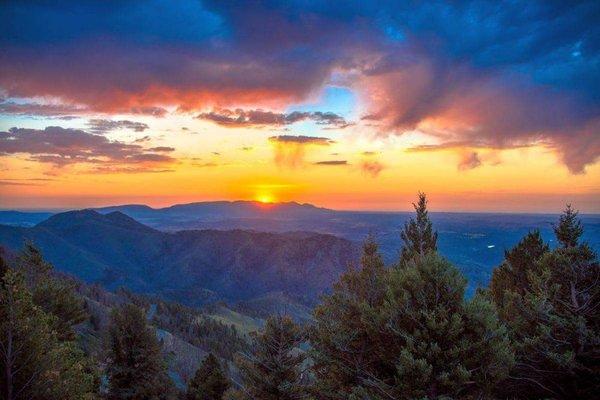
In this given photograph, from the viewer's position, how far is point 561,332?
15711mm

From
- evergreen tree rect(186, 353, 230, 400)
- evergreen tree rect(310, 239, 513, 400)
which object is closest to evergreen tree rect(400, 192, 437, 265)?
evergreen tree rect(310, 239, 513, 400)

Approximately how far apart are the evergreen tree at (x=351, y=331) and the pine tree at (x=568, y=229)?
39.6ft

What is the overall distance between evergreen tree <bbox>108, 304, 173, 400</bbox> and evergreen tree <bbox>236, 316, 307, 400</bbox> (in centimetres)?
1099

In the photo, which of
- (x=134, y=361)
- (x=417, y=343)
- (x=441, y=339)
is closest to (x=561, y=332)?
(x=441, y=339)

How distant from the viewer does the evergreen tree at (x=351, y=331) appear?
14.9 metres

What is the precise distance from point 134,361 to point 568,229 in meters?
27.8

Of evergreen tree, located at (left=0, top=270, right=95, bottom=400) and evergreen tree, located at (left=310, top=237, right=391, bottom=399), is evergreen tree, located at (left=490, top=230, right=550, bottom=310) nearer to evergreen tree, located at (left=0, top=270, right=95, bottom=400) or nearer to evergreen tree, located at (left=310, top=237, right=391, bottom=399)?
evergreen tree, located at (left=310, top=237, right=391, bottom=399)

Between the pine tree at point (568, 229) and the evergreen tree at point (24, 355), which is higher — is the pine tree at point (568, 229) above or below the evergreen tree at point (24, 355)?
above

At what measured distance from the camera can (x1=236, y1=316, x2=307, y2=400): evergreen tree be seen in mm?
16625

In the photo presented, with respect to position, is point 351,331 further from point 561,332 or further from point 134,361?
point 134,361

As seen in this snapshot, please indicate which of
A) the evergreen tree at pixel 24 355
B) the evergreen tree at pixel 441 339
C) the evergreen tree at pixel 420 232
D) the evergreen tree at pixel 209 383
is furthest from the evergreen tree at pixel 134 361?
the evergreen tree at pixel 420 232

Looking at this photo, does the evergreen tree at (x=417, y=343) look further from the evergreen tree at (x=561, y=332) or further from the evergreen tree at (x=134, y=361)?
the evergreen tree at (x=134, y=361)

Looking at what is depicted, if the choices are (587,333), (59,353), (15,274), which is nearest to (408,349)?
(587,333)

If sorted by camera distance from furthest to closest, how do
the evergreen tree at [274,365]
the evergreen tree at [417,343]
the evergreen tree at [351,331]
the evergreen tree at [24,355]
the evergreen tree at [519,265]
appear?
the evergreen tree at [519,265] → the evergreen tree at [274,365] → the evergreen tree at [351,331] → the evergreen tree at [417,343] → the evergreen tree at [24,355]
